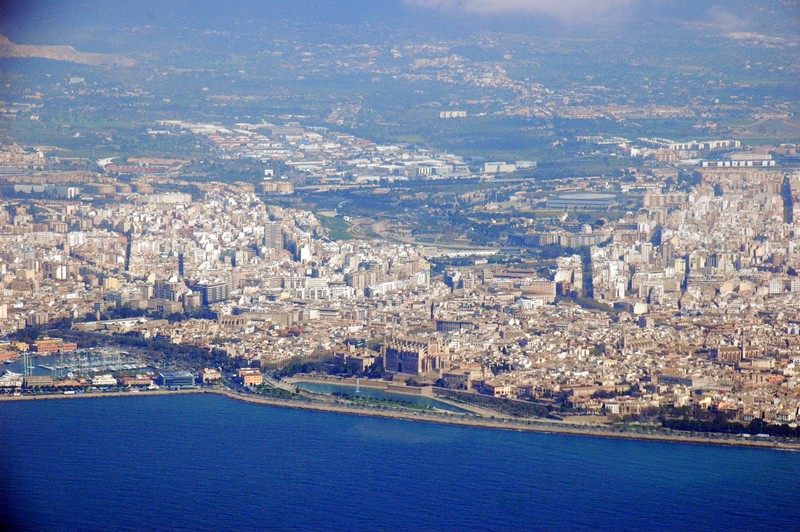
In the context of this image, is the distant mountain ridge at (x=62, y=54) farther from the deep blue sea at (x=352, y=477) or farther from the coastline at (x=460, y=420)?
the deep blue sea at (x=352, y=477)

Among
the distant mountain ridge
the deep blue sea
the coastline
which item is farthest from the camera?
the distant mountain ridge

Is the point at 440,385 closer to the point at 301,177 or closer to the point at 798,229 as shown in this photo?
the point at 798,229

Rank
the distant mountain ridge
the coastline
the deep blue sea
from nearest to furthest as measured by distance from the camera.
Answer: the deep blue sea < the coastline < the distant mountain ridge

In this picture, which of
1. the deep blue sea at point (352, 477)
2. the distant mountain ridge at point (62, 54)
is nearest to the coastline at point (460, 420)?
the deep blue sea at point (352, 477)

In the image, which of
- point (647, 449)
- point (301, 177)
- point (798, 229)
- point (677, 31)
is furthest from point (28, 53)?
point (647, 449)

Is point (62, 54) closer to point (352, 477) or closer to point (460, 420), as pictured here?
point (460, 420)

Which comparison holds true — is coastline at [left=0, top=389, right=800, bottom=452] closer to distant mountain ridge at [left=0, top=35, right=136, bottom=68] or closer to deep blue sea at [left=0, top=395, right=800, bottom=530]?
deep blue sea at [left=0, top=395, right=800, bottom=530]

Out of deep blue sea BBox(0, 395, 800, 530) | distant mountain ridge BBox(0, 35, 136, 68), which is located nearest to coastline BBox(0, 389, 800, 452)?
deep blue sea BBox(0, 395, 800, 530)
